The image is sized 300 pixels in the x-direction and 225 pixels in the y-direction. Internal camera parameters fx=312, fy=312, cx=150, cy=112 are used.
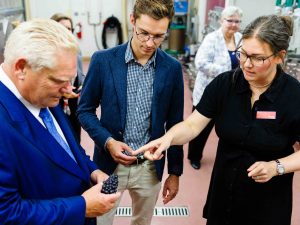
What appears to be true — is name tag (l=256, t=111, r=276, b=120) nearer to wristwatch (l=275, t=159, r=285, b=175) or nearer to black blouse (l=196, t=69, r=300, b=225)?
black blouse (l=196, t=69, r=300, b=225)

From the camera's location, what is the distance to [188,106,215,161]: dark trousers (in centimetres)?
320

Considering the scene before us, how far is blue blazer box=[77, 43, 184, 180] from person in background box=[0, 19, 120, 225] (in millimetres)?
499

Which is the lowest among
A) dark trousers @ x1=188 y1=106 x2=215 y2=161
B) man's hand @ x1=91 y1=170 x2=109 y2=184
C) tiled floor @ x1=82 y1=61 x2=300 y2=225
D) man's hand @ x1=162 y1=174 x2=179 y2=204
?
tiled floor @ x1=82 y1=61 x2=300 y2=225

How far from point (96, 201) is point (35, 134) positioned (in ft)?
0.97

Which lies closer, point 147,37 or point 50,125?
point 50,125

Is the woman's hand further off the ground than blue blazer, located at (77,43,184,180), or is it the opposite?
blue blazer, located at (77,43,184,180)

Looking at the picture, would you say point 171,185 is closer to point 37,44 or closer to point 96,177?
point 96,177

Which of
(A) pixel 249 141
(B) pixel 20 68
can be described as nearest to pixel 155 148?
(A) pixel 249 141

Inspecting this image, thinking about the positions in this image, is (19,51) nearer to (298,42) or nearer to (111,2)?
(298,42)

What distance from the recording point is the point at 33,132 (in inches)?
36.2

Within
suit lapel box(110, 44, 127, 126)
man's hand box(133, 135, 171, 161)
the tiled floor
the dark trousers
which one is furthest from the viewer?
the dark trousers

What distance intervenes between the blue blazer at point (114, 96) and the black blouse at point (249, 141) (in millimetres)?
187

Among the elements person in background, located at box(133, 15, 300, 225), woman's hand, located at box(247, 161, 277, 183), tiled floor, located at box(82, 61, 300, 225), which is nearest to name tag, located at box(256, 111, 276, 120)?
person in background, located at box(133, 15, 300, 225)

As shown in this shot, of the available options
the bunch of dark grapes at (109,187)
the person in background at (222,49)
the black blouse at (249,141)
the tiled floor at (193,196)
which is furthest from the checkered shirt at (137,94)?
the person in background at (222,49)
